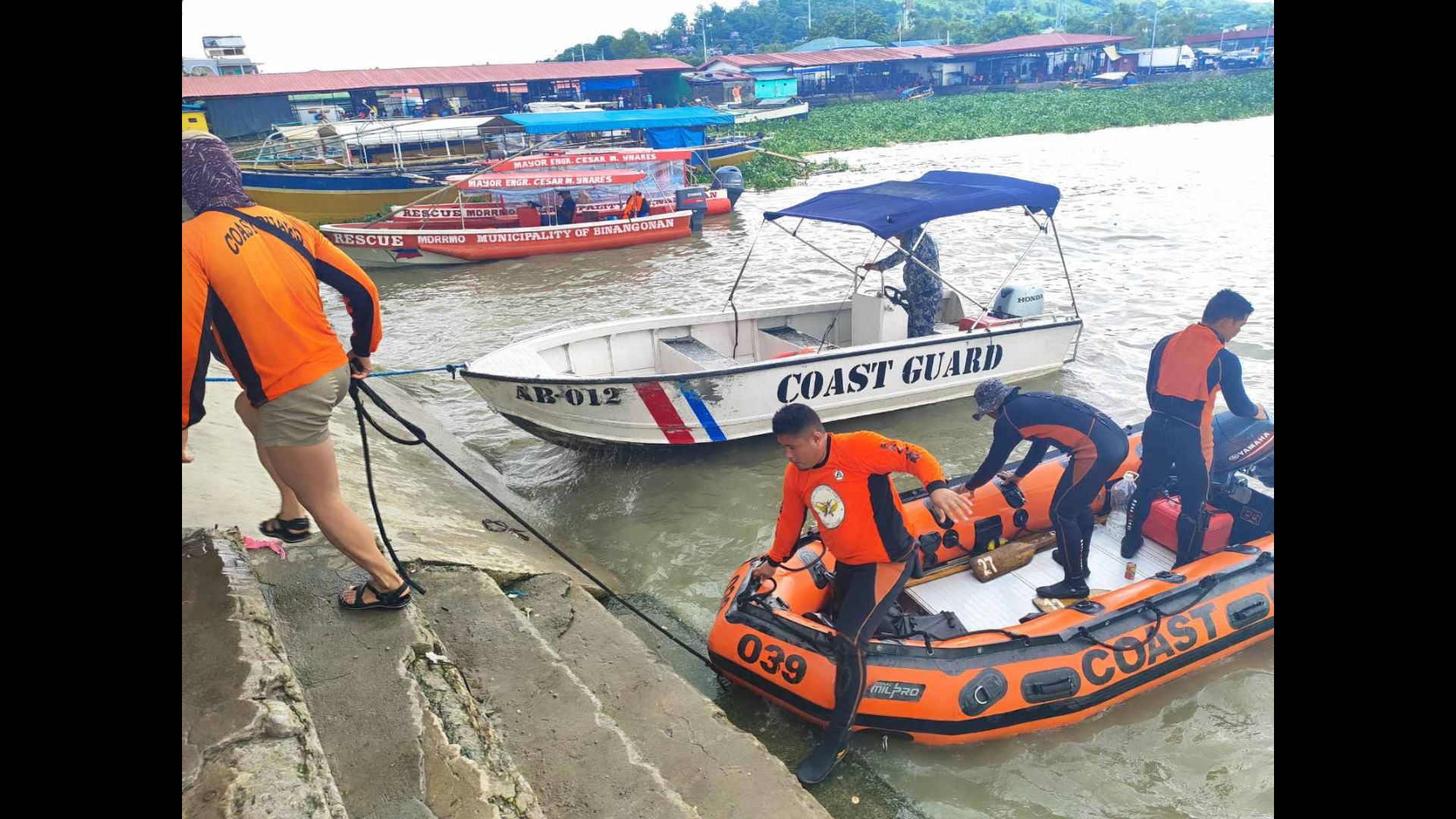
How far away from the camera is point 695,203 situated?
19.2 metres

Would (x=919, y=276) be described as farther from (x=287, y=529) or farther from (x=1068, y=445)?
(x=287, y=529)

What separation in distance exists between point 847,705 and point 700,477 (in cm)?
366

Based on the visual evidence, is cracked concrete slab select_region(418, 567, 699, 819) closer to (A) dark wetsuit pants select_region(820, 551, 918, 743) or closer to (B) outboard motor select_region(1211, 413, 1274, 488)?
(A) dark wetsuit pants select_region(820, 551, 918, 743)

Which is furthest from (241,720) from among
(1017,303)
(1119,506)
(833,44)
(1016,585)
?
(833,44)

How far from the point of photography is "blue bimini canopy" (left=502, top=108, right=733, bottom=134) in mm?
19469

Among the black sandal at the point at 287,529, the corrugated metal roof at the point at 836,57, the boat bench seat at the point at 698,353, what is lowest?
the black sandal at the point at 287,529

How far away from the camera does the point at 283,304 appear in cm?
280

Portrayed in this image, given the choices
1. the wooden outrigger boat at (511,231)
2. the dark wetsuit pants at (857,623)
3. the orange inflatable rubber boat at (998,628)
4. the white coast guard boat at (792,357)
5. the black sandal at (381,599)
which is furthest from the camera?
the wooden outrigger boat at (511,231)

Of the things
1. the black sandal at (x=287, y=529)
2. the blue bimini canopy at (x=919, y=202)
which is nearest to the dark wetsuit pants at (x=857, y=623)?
the black sandal at (x=287, y=529)

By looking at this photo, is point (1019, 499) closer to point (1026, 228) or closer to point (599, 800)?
point (599, 800)

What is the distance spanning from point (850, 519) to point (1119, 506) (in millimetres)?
3095

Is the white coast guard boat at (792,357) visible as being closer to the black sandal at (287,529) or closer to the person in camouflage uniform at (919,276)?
the person in camouflage uniform at (919,276)

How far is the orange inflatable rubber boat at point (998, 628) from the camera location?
427 centimetres

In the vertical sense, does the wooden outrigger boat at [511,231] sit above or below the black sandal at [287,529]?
above
